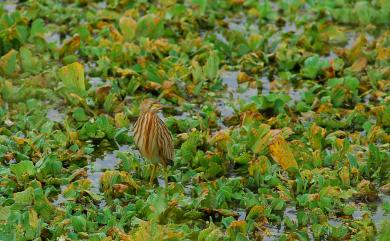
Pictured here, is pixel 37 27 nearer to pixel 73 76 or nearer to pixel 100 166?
pixel 73 76

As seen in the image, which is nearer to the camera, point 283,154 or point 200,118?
Result: point 283,154

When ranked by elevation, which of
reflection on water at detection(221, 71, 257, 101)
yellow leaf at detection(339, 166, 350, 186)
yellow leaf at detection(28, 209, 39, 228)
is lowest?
reflection on water at detection(221, 71, 257, 101)

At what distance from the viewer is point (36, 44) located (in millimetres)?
9727

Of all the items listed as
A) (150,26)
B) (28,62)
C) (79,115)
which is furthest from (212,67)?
(28,62)

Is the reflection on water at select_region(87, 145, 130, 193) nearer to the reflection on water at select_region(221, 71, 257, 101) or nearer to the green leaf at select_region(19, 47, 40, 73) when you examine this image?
the reflection on water at select_region(221, 71, 257, 101)

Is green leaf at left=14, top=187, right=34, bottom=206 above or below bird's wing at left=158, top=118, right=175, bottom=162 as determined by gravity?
below

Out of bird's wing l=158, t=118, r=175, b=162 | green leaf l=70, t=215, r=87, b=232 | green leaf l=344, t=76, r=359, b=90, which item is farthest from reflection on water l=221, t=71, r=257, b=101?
green leaf l=70, t=215, r=87, b=232

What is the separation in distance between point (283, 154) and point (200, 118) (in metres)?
1.00

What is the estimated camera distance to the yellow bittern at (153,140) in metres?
7.32

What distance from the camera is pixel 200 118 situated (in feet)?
27.6

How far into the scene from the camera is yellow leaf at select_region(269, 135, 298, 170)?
24.9 ft

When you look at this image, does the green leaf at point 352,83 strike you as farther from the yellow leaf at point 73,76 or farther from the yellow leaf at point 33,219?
the yellow leaf at point 33,219

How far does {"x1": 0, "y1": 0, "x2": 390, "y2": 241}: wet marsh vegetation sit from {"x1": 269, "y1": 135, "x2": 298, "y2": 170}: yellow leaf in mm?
11

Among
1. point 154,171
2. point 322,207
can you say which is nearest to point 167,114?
point 154,171
